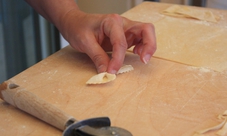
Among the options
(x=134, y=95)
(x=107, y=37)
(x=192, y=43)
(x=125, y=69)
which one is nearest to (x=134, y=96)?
(x=134, y=95)

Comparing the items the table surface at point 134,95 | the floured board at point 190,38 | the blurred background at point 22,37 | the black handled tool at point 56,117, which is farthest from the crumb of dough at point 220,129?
the blurred background at point 22,37

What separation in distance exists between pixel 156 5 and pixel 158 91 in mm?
641

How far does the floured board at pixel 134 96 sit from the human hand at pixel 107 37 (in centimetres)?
3

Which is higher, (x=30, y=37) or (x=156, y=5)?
(x=156, y=5)

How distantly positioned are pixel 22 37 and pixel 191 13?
69cm

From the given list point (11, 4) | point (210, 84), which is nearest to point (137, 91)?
point (210, 84)

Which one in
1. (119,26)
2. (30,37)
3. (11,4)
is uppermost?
(119,26)

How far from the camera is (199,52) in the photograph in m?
0.96

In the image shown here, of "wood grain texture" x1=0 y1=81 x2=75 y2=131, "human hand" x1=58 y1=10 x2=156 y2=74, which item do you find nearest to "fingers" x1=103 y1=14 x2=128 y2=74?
"human hand" x1=58 y1=10 x2=156 y2=74

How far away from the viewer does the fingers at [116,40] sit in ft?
2.76

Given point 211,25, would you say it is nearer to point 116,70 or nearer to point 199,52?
point 199,52

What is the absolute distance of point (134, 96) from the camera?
74 cm

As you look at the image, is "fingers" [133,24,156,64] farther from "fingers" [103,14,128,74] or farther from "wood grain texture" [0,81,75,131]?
"wood grain texture" [0,81,75,131]

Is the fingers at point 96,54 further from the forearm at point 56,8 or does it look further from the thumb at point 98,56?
the forearm at point 56,8
